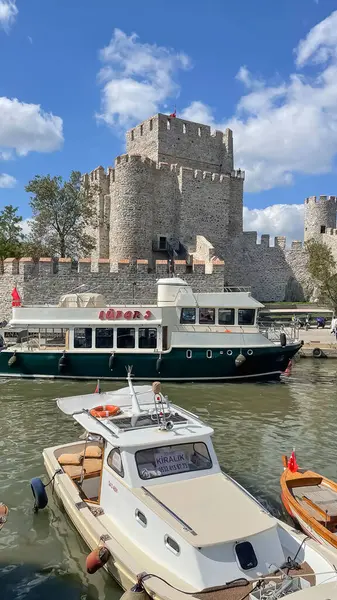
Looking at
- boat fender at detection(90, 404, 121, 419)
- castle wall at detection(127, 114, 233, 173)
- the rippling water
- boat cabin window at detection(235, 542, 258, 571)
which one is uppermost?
castle wall at detection(127, 114, 233, 173)

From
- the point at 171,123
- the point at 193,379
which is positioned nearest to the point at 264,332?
the point at 193,379

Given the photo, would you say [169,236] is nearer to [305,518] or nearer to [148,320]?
[148,320]

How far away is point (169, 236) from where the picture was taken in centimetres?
3192

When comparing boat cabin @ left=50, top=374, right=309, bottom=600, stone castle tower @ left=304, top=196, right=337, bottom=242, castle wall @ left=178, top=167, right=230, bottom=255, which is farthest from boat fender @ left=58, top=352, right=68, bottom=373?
stone castle tower @ left=304, top=196, right=337, bottom=242

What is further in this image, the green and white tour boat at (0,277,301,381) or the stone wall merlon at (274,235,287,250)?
the stone wall merlon at (274,235,287,250)

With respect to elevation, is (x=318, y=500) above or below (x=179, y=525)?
below

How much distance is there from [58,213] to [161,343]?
15.4 m

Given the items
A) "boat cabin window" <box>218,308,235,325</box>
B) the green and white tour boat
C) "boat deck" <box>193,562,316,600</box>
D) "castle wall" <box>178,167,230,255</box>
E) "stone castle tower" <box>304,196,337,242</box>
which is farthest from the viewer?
"stone castle tower" <box>304,196,337,242</box>

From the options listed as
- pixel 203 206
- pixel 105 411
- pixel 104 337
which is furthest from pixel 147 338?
pixel 203 206

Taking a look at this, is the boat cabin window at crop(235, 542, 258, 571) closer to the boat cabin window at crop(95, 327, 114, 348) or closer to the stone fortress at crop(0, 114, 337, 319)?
the boat cabin window at crop(95, 327, 114, 348)

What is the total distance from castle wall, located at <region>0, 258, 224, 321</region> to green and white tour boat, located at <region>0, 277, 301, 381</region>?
676 cm

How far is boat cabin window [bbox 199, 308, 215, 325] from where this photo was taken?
54.5 ft

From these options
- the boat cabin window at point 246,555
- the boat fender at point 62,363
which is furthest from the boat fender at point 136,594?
the boat fender at point 62,363

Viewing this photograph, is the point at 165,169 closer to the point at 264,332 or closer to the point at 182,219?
the point at 182,219
